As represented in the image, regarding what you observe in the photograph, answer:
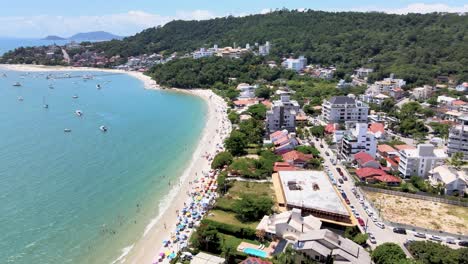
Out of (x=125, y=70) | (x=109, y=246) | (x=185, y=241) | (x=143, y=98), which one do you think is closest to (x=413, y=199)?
(x=185, y=241)

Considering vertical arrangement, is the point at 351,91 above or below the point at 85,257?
above

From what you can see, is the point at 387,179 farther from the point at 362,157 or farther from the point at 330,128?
the point at 330,128

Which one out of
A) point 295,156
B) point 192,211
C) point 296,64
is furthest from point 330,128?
point 296,64

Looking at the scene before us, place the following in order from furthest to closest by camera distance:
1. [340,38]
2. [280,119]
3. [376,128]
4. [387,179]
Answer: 1. [340,38]
2. [280,119]
3. [376,128]
4. [387,179]

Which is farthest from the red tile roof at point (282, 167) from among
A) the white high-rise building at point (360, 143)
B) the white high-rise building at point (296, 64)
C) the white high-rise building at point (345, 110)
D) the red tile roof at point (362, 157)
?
the white high-rise building at point (296, 64)

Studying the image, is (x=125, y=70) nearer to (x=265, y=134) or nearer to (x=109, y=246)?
(x=265, y=134)

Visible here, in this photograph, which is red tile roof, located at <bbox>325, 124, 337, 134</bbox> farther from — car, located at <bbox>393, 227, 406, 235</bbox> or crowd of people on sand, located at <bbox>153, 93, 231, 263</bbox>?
car, located at <bbox>393, 227, 406, 235</bbox>
